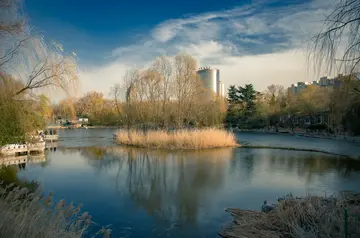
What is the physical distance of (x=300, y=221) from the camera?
4609 millimetres

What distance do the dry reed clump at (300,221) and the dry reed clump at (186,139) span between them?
12397 millimetres

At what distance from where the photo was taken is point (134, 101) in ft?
80.2

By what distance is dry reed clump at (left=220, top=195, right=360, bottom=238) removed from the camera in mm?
3998

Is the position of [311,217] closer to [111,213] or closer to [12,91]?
[111,213]

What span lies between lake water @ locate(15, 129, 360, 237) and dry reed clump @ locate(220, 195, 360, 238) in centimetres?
54

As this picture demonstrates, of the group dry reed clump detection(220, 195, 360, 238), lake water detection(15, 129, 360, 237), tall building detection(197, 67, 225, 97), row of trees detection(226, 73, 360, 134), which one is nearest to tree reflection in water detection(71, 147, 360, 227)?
lake water detection(15, 129, 360, 237)

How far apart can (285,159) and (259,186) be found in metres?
6.22

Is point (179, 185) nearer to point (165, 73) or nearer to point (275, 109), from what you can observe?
point (165, 73)

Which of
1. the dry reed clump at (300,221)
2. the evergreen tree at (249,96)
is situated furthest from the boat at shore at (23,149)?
the evergreen tree at (249,96)

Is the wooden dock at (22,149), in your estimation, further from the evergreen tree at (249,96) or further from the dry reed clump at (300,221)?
the evergreen tree at (249,96)

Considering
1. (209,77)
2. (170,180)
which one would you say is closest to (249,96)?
(209,77)

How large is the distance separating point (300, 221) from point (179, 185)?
4516 millimetres

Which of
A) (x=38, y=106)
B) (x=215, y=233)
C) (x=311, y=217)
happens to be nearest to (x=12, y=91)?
(x=38, y=106)

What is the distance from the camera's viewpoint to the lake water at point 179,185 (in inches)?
225
